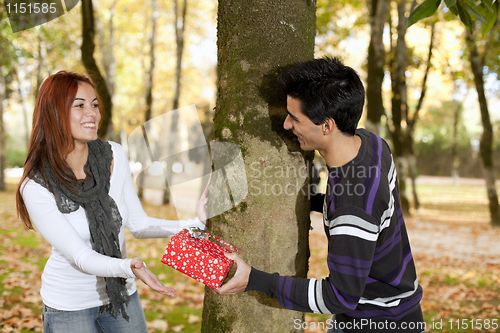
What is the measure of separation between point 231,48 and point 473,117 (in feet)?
123

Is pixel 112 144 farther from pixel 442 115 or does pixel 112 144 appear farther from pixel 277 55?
pixel 442 115

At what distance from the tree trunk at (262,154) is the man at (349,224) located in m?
0.15

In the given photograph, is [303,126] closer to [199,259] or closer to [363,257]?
[363,257]

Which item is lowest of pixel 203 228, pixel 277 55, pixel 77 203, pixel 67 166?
pixel 203 228

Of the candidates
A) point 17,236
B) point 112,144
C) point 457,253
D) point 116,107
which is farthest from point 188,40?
point 112,144

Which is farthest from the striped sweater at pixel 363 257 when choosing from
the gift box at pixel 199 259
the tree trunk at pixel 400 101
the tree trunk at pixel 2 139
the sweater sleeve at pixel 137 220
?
the tree trunk at pixel 2 139

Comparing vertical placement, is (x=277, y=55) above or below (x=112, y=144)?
above

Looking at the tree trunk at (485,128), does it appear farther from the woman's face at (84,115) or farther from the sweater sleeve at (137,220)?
the woman's face at (84,115)

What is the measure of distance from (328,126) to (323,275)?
576 centimetres

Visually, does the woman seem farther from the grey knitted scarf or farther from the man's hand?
the man's hand

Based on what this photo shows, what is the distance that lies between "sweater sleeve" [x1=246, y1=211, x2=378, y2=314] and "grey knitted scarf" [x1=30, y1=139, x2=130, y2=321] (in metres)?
1.12

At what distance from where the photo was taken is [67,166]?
200cm

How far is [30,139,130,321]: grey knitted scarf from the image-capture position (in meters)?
1.96

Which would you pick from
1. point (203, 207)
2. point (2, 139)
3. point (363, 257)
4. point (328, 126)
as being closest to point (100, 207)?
point (203, 207)
